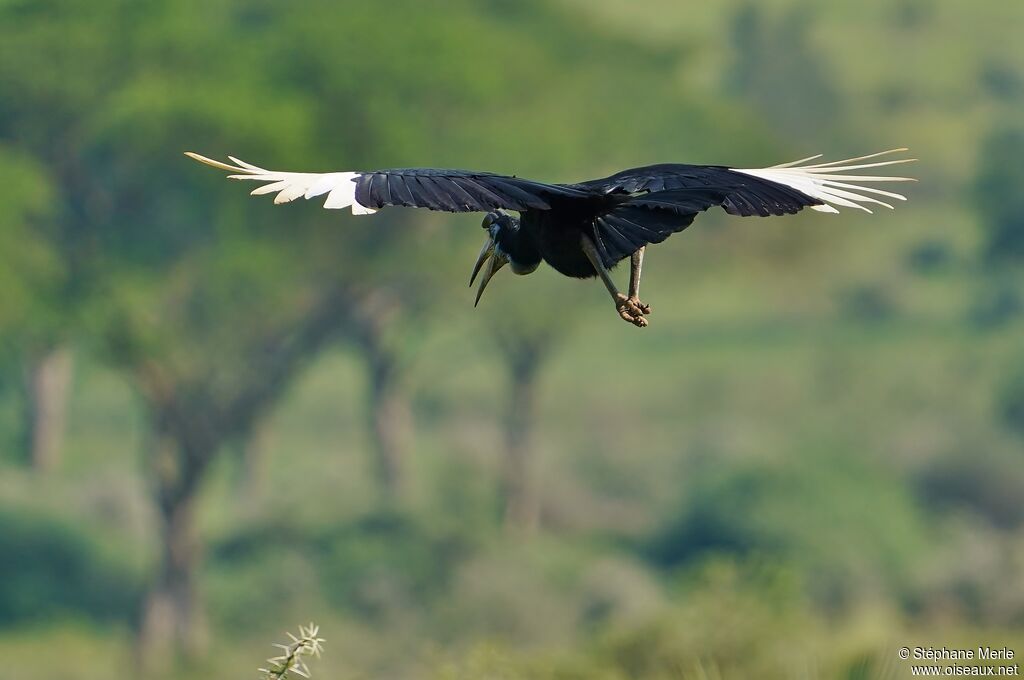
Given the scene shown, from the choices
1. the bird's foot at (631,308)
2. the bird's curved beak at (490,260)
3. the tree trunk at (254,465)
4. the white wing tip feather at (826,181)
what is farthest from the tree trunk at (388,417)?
the bird's foot at (631,308)

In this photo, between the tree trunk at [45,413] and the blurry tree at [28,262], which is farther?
the tree trunk at [45,413]

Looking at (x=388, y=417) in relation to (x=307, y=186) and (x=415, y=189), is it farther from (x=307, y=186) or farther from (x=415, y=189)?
(x=307, y=186)

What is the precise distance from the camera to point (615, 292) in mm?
9555

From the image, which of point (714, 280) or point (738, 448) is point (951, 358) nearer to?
point (738, 448)

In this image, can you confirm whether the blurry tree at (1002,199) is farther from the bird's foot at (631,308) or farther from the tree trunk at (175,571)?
the bird's foot at (631,308)

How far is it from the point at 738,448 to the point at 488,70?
552 inches

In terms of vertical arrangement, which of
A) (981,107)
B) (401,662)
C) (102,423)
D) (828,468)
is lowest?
(401,662)

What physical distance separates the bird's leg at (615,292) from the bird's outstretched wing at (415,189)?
0.30 meters

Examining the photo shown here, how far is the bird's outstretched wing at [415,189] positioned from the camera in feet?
28.5

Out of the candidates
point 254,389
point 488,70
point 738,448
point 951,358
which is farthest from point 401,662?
point 951,358

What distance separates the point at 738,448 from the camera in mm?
53750

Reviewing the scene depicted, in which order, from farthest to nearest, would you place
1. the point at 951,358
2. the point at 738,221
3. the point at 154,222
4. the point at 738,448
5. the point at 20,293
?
the point at 951,358
the point at 738,448
the point at 738,221
the point at 154,222
the point at 20,293

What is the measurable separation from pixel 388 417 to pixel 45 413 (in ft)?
25.3

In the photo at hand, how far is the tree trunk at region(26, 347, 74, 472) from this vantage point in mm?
49406
